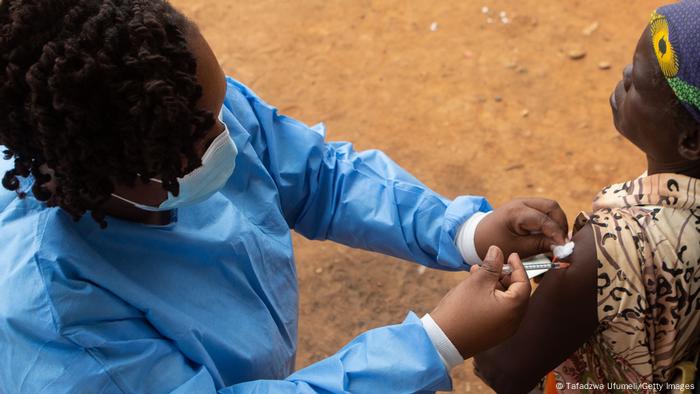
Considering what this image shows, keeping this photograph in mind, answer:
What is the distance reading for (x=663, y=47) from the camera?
1.59 m

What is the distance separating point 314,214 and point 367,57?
8.82ft

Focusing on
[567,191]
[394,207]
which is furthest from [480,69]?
[394,207]

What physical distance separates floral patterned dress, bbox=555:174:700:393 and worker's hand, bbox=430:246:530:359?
0.62 ft

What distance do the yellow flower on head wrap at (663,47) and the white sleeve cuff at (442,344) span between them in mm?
742

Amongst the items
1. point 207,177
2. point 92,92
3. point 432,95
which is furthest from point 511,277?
point 432,95

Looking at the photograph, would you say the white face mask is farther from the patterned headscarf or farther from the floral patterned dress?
the patterned headscarf

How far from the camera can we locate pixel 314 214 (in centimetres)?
224

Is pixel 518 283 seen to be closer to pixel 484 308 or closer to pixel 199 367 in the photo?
pixel 484 308

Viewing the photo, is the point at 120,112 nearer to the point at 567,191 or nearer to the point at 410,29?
the point at 567,191

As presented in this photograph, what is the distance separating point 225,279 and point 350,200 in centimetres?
53

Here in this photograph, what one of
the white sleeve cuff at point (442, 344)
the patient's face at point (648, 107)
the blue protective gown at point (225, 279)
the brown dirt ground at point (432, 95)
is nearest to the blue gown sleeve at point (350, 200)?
the blue protective gown at point (225, 279)

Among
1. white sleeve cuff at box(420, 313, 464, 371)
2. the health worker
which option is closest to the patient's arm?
the health worker

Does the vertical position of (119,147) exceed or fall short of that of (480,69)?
it exceeds it

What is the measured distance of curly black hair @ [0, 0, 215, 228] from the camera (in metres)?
1.29
